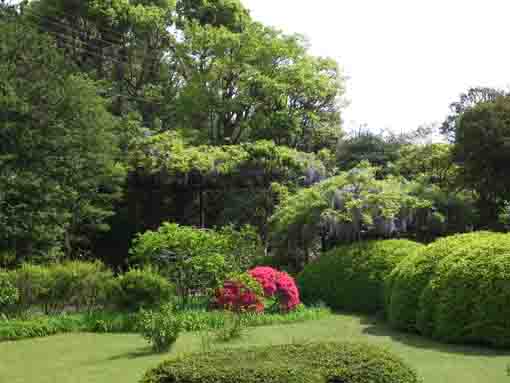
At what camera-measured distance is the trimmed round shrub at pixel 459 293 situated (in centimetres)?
941

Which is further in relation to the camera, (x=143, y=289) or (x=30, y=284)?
(x=30, y=284)

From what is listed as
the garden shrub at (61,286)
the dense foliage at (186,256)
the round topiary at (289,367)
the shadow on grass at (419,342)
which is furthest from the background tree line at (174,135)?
the round topiary at (289,367)

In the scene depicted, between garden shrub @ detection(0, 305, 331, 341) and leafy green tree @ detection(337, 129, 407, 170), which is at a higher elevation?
leafy green tree @ detection(337, 129, 407, 170)

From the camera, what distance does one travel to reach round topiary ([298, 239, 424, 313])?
13.6m

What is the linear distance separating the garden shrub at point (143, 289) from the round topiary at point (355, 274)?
409 cm

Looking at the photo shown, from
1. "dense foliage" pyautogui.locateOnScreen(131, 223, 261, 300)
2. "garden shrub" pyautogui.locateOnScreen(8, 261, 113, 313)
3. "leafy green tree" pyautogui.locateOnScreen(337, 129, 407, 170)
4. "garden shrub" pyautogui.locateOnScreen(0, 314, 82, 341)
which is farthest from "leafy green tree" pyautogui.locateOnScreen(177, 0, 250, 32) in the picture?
"garden shrub" pyautogui.locateOnScreen(0, 314, 82, 341)

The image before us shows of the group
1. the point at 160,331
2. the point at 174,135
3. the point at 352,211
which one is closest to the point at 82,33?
the point at 174,135

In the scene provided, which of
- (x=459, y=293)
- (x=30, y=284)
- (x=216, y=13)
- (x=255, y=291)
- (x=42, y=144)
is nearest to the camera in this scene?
(x=459, y=293)

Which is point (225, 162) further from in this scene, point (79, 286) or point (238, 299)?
point (79, 286)

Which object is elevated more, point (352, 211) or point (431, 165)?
point (431, 165)

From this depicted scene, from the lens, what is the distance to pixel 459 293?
983cm

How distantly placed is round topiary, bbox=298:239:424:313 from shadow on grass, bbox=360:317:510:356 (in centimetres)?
130

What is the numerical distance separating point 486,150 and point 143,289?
10.6 m

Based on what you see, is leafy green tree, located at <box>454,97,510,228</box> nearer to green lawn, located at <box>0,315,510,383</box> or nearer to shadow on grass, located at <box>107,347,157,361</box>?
green lawn, located at <box>0,315,510,383</box>
